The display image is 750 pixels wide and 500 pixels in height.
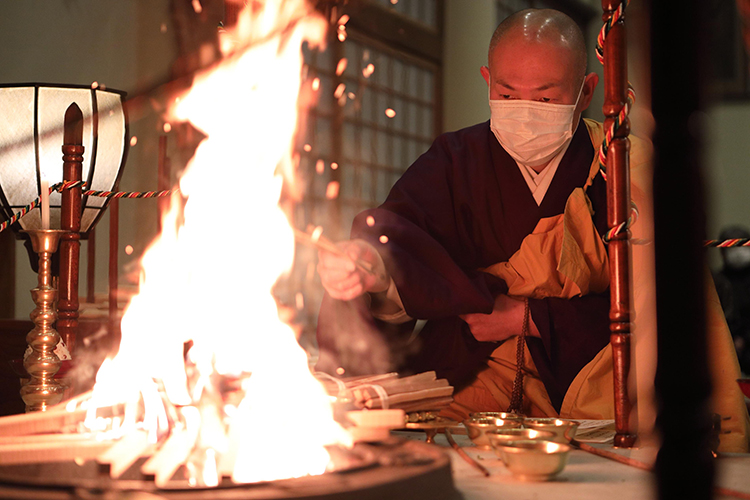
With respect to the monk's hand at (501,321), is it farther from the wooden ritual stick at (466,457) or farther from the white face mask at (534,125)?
the wooden ritual stick at (466,457)

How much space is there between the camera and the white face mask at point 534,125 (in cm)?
180

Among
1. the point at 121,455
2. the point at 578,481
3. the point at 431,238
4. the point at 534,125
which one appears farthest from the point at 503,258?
the point at 121,455

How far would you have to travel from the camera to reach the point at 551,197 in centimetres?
183

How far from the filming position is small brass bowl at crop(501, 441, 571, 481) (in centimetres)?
84

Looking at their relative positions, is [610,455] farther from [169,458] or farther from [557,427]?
[169,458]

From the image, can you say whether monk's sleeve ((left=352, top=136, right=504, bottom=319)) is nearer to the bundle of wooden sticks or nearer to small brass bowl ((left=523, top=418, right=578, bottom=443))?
the bundle of wooden sticks

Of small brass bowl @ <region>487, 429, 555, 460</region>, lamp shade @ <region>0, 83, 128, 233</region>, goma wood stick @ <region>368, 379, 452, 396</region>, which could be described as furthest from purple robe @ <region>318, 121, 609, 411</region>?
lamp shade @ <region>0, 83, 128, 233</region>

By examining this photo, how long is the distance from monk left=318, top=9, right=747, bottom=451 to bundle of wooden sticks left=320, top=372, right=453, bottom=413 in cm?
37

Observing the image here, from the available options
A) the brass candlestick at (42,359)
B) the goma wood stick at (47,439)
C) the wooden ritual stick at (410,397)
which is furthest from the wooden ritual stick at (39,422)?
the wooden ritual stick at (410,397)

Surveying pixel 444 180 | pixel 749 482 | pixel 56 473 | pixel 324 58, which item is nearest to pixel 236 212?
pixel 444 180

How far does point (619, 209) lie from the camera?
1.11 metres

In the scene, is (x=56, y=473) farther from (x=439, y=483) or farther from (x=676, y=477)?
(x=676, y=477)

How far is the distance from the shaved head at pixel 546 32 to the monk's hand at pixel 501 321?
2.19 feet

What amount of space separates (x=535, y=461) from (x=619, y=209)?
18.6 inches
